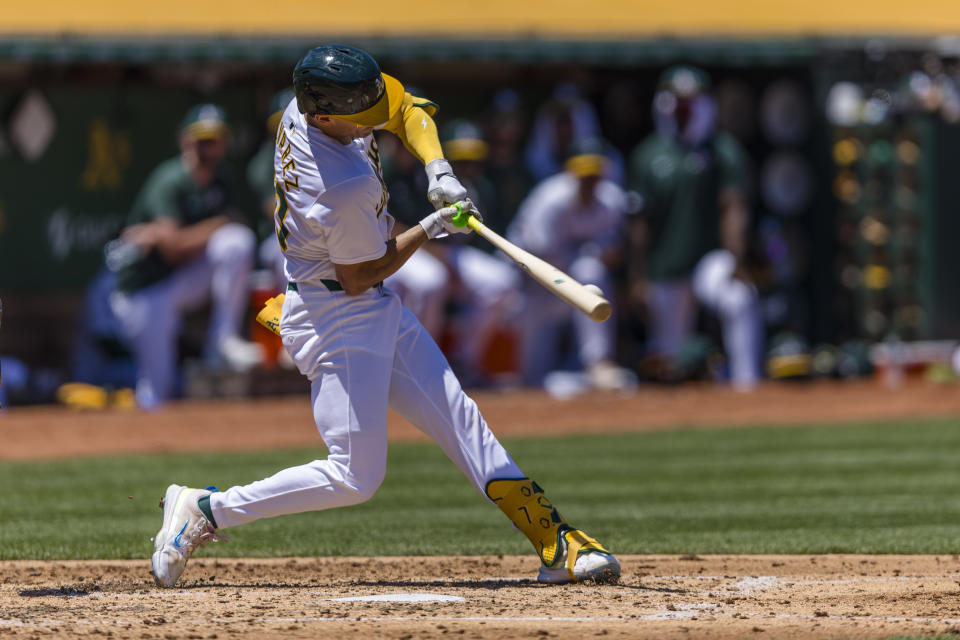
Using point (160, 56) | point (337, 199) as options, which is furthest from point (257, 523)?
point (160, 56)

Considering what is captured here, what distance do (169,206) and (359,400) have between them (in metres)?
7.49

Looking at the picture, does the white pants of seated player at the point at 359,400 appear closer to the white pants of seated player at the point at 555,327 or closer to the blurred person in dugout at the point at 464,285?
the blurred person in dugout at the point at 464,285

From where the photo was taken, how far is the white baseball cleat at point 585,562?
5.52 meters

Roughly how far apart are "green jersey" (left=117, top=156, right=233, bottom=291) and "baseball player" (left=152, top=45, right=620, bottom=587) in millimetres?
7063

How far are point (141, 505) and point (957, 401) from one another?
7169 millimetres

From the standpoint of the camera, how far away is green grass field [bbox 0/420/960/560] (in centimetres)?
688

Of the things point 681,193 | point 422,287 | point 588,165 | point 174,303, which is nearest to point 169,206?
point 174,303

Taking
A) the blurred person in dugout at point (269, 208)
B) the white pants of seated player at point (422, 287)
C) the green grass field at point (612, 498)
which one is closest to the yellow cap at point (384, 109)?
the green grass field at point (612, 498)

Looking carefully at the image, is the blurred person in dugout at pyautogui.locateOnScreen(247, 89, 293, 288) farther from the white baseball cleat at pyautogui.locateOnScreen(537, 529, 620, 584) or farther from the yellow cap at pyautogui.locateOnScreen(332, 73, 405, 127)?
the white baseball cleat at pyautogui.locateOnScreen(537, 529, 620, 584)

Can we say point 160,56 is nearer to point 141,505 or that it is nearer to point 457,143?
point 457,143

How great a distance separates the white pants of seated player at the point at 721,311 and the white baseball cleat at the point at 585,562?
27.2 ft

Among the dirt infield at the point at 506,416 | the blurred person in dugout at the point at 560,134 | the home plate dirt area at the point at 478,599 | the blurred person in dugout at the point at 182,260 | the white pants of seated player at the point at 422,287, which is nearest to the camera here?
the home plate dirt area at the point at 478,599

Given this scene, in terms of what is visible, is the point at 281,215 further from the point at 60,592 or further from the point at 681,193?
the point at 681,193

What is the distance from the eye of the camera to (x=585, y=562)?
552 cm
